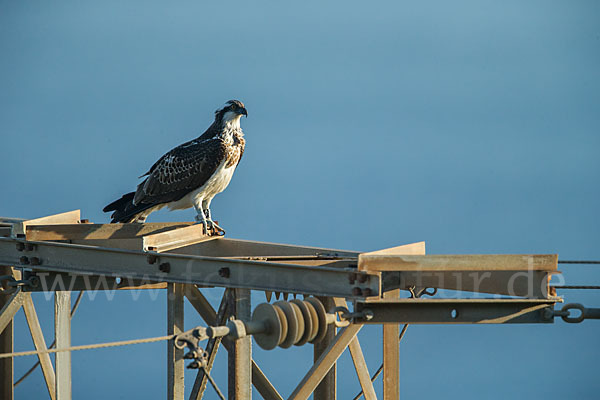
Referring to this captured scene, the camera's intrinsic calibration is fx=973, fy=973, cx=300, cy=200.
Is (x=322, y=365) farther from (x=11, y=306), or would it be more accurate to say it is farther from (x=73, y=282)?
(x=11, y=306)

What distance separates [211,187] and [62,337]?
229 cm

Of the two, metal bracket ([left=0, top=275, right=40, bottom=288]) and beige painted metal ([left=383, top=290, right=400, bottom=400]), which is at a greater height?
metal bracket ([left=0, top=275, right=40, bottom=288])

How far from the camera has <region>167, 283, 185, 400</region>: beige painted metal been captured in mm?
8102

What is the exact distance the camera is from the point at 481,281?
7246 mm

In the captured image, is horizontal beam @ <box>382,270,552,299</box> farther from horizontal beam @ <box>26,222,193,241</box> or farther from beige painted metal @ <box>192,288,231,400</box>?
horizontal beam @ <box>26,222,193,241</box>

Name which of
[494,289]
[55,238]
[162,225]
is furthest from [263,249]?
[494,289]

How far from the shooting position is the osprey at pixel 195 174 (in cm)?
1040

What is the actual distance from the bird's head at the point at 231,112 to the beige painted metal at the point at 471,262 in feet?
14.4

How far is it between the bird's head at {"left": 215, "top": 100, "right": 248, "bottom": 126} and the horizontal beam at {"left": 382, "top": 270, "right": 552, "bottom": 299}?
325cm

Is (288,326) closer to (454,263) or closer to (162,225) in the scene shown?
(454,263)

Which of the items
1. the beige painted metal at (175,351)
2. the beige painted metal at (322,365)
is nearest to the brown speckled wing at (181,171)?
the beige painted metal at (175,351)

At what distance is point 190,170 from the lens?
34.1ft

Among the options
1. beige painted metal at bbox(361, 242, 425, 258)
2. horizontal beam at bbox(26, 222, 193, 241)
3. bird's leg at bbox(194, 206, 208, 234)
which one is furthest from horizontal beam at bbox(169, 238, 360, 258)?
horizontal beam at bbox(26, 222, 193, 241)

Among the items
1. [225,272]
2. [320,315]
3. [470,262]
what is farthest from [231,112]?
[320,315]
